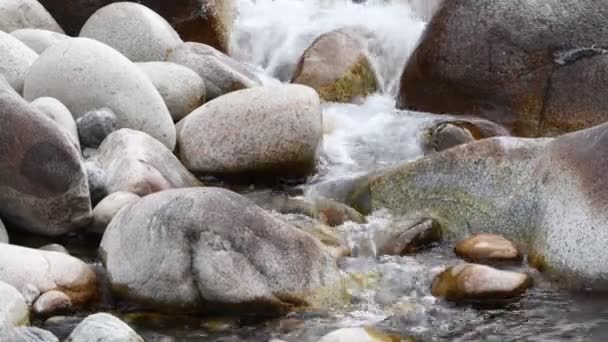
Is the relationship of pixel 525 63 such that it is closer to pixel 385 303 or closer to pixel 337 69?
pixel 337 69

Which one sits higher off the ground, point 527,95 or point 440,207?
point 527,95

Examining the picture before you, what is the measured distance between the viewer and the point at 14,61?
876 cm

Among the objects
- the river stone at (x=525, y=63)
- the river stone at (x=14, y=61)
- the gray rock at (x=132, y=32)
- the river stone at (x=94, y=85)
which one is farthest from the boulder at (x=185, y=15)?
the river stone at (x=94, y=85)

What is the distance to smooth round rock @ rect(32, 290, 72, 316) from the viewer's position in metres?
5.74

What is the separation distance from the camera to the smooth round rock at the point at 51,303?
5.74 m

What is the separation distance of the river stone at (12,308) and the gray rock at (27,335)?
0.15 meters

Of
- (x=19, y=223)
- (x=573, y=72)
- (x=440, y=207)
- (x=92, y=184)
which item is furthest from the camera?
(x=573, y=72)

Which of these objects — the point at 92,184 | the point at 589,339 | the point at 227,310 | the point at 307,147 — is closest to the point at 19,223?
the point at 92,184

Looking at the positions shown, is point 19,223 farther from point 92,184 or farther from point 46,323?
point 46,323

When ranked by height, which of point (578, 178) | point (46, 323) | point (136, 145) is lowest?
point (46, 323)

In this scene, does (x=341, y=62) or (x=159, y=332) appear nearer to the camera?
(x=159, y=332)

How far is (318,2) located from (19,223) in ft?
28.1

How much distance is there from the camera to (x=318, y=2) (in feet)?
47.8

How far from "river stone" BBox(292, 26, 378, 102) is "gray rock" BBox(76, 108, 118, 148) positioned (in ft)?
12.0
